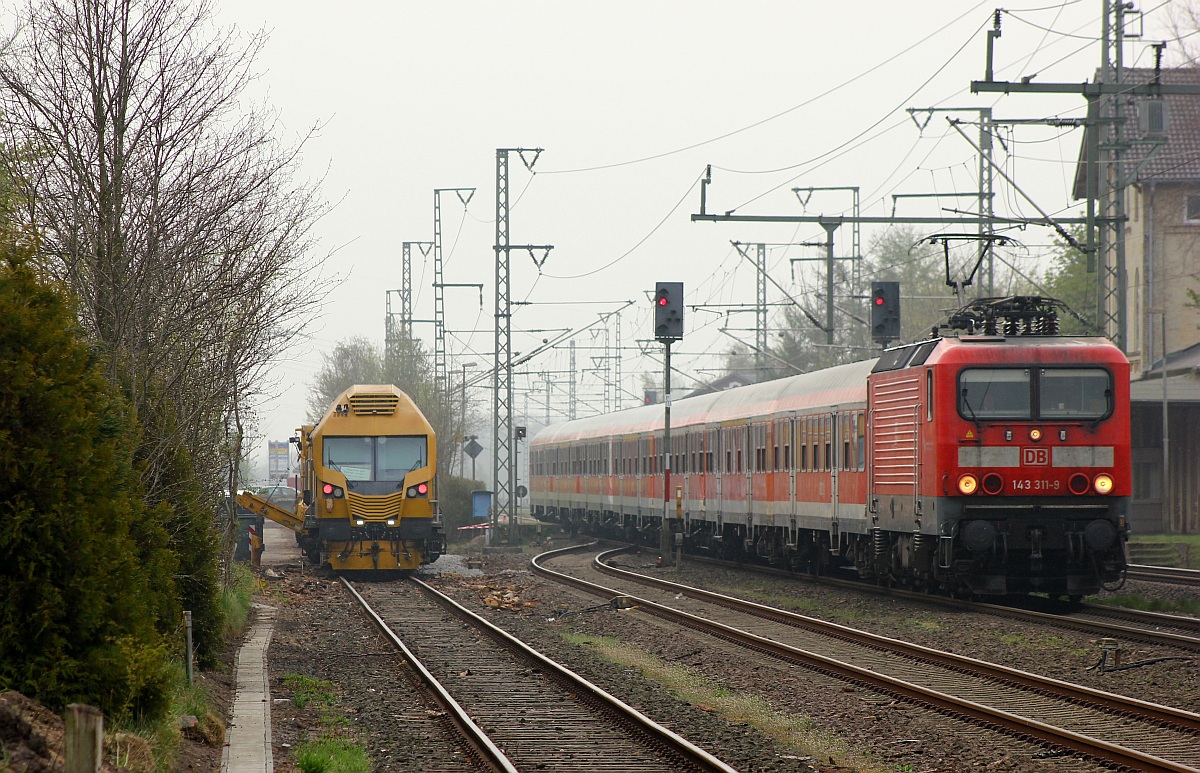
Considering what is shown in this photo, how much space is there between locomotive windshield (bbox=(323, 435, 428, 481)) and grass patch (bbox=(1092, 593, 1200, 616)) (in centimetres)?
1325

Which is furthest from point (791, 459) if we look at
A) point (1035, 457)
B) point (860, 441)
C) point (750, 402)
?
point (1035, 457)

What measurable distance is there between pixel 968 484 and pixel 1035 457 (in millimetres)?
934

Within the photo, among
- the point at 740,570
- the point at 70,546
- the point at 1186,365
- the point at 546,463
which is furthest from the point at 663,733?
the point at 546,463

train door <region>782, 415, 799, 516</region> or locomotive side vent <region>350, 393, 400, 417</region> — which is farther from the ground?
locomotive side vent <region>350, 393, 400, 417</region>

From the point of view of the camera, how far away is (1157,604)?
18500 millimetres

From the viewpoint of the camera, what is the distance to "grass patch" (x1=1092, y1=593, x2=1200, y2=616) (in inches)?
713

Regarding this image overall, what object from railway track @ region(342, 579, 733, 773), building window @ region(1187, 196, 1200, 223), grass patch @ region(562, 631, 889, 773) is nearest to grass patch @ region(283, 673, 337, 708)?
railway track @ region(342, 579, 733, 773)

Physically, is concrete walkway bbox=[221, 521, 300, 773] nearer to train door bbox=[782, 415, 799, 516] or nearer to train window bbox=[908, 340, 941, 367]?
train window bbox=[908, 340, 941, 367]

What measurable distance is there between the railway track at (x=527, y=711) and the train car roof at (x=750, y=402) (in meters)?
7.17

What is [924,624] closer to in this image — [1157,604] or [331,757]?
[1157,604]

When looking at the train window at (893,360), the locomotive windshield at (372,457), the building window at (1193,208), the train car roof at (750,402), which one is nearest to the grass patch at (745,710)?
the train window at (893,360)

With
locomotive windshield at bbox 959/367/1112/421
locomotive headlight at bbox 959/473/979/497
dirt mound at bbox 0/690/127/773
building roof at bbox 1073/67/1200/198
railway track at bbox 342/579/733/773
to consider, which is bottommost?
railway track at bbox 342/579/733/773

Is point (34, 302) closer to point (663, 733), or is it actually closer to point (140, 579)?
point (140, 579)

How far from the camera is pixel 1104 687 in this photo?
11.9 m
